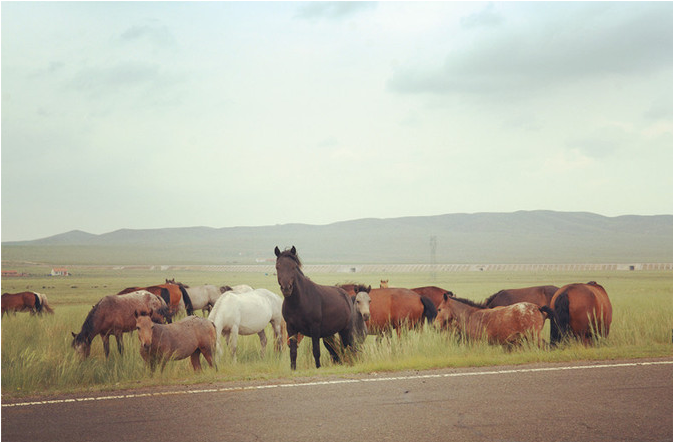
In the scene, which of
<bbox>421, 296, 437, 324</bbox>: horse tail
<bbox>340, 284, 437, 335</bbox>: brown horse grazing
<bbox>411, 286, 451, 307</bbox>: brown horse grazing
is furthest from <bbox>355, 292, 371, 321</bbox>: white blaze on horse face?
<bbox>411, 286, 451, 307</bbox>: brown horse grazing

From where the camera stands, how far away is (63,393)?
11.9 metres

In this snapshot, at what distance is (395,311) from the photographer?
2003 centimetres

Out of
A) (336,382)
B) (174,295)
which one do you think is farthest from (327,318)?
(174,295)

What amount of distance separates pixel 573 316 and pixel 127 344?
12.3 meters

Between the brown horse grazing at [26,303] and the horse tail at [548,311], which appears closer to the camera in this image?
the horse tail at [548,311]

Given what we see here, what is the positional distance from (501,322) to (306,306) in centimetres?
514

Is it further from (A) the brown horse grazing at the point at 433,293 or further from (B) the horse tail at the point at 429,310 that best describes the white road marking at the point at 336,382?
(A) the brown horse grazing at the point at 433,293

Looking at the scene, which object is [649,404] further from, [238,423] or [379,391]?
[238,423]

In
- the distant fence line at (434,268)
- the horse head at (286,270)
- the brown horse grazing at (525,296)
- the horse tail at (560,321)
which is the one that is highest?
the horse head at (286,270)

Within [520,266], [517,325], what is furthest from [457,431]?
[520,266]

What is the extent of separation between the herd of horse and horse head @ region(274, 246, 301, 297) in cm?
2

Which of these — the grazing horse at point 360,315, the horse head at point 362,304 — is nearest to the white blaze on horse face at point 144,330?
the grazing horse at point 360,315

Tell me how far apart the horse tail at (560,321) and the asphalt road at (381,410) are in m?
4.33

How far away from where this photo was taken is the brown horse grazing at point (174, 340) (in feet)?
45.4
